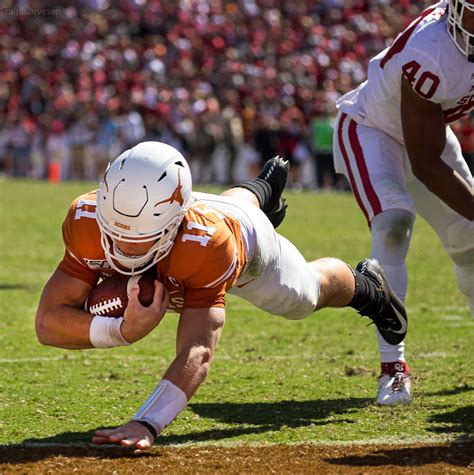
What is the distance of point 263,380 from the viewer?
505cm

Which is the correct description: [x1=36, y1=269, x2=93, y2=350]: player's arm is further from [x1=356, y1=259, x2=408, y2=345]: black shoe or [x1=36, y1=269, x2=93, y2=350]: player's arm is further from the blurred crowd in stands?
the blurred crowd in stands

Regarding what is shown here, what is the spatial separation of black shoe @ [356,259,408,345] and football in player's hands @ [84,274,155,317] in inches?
49.0

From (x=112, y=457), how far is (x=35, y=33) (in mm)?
22799

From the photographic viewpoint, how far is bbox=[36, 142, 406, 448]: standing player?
352 centimetres

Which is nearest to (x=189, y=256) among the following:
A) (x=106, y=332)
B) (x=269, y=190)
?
(x=106, y=332)

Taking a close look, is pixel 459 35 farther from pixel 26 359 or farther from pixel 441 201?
pixel 26 359

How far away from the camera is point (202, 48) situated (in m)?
25.2

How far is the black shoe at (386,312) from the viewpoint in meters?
4.55

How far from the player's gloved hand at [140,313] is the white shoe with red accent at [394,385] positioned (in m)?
1.38

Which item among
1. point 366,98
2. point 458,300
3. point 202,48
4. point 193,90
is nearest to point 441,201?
point 366,98

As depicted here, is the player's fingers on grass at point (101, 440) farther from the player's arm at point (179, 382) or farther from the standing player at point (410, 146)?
the standing player at point (410, 146)

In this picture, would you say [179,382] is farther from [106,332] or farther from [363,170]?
[363,170]

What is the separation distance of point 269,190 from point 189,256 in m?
1.21

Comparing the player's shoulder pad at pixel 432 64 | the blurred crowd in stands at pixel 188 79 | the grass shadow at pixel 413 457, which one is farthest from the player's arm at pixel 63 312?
the blurred crowd in stands at pixel 188 79
